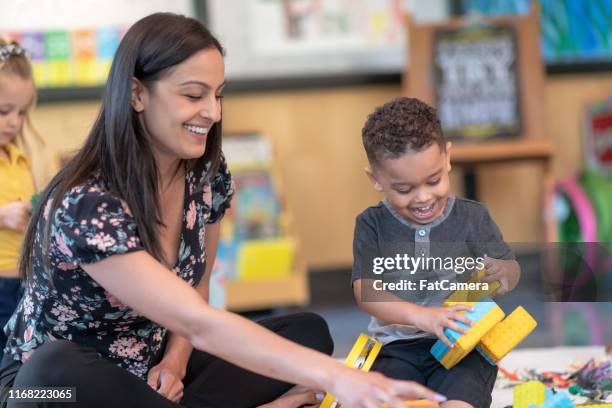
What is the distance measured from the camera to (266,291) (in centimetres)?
359

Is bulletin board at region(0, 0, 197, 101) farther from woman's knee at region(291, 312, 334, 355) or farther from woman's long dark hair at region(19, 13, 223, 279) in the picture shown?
woman's long dark hair at region(19, 13, 223, 279)

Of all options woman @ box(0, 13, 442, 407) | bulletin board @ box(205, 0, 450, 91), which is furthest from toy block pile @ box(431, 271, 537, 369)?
bulletin board @ box(205, 0, 450, 91)

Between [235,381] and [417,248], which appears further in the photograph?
[235,381]

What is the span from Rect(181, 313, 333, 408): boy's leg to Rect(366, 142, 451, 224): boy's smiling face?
348 millimetres

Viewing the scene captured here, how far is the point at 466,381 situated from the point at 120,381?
580 mm

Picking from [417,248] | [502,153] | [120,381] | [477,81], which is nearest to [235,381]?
[120,381]

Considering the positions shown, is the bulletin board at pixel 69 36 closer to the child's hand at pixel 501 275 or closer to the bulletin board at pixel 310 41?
the bulletin board at pixel 310 41

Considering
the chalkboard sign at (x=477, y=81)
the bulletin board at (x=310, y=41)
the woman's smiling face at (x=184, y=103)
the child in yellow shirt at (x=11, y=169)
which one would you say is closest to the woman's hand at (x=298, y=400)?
the woman's smiling face at (x=184, y=103)

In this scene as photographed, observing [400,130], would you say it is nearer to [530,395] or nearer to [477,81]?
[530,395]

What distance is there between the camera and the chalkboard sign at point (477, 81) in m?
3.83

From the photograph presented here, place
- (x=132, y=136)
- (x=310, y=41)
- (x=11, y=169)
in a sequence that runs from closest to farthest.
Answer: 1. (x=132, y=136)
2. (x=11, y=169)
3. (x=310, y=41)

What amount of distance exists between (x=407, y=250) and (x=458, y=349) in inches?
7.6

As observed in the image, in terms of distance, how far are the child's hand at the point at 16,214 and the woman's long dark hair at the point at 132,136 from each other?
1.61 ft

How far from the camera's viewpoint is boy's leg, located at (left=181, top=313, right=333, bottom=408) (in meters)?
1.73
